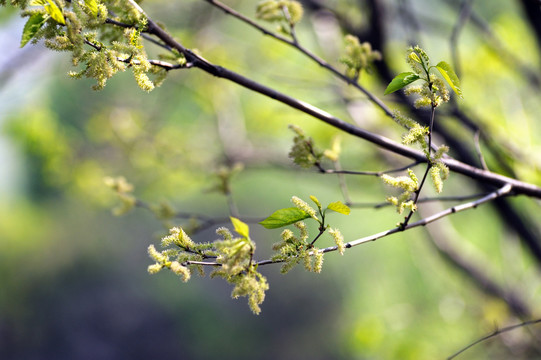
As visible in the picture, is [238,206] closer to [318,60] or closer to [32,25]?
[318,60]

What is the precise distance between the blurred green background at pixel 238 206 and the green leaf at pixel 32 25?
93 centimetres

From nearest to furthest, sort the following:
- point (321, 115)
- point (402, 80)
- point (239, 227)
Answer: point (239, 227), point (402, 80), point (321, 115)

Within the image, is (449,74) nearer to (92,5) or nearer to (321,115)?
(321,115)

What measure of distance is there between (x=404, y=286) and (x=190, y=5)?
6.16 m

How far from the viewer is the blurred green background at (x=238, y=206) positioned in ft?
9.17

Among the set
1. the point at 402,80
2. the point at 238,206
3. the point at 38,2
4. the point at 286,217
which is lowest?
the point at 238,206

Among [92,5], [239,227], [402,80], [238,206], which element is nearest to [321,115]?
[402,80]

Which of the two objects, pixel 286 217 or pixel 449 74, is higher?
pixel 449 74

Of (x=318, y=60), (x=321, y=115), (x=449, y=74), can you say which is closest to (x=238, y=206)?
(x=318, y=60)

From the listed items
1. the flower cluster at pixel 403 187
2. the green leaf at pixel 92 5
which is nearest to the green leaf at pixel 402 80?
the flower cluster at pixel 403 187

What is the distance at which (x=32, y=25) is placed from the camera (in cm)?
72

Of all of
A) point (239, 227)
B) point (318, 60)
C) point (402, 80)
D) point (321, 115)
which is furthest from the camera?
point (318, 60)

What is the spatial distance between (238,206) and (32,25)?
9.58 metres

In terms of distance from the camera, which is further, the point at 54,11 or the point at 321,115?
the point at 321,115
